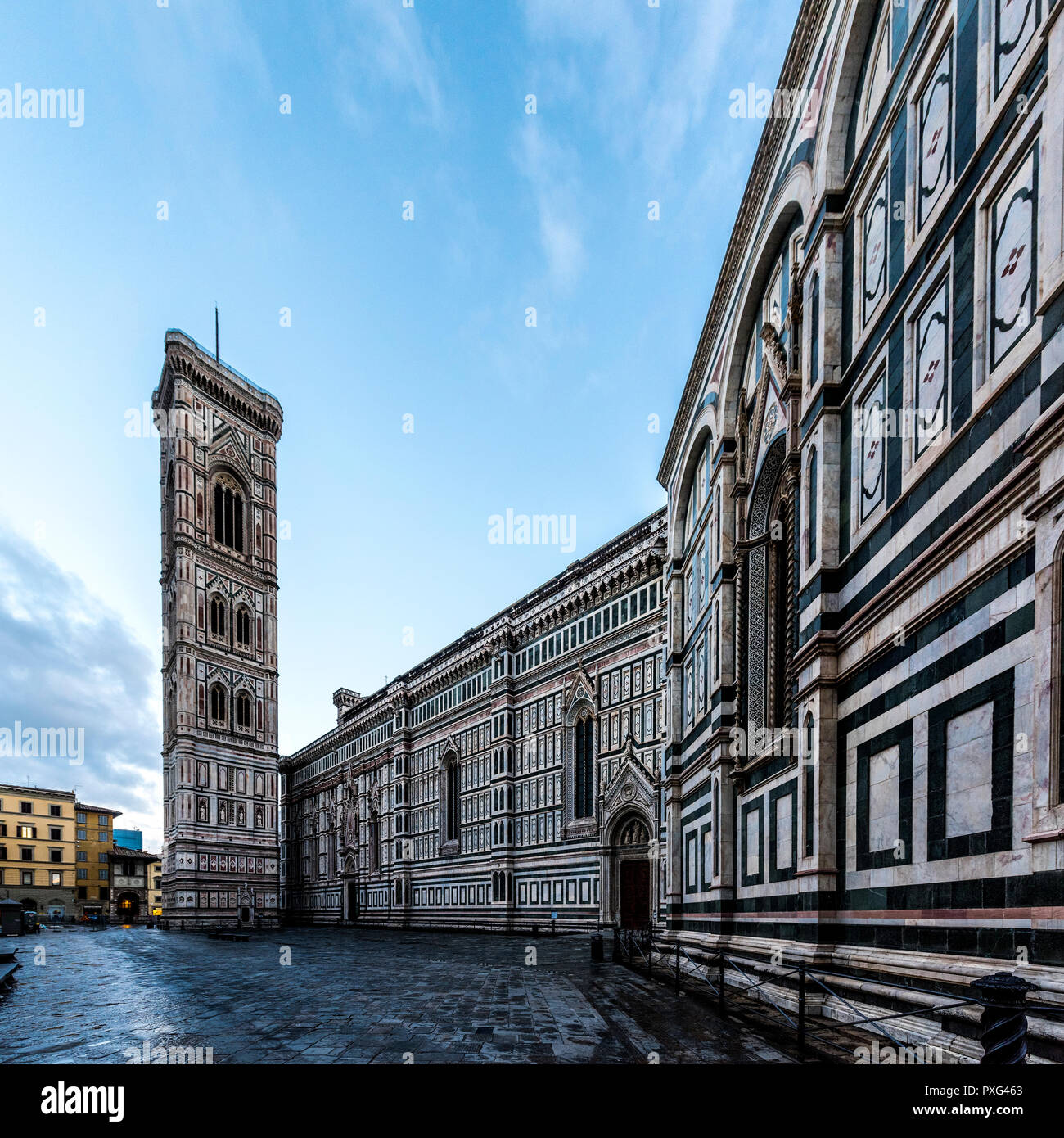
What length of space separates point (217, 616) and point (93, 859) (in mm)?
50910

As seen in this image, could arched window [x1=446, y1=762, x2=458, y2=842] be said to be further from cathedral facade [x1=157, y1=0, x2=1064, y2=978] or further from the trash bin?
cathedral facade [x1=157, y1=0, x2=1064, y2=978]

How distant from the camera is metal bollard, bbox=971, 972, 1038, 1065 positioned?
505 cm

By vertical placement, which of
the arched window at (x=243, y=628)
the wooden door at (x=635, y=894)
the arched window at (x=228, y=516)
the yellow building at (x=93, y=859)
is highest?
the arched window at (x=228, y=516)

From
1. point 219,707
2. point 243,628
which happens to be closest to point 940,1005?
point 219,707

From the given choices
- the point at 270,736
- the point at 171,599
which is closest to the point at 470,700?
the point at 270,736

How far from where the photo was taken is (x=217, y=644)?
225 feet

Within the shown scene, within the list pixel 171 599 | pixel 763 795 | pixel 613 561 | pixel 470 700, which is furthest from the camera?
pixel 171 599

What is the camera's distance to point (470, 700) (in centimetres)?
5556

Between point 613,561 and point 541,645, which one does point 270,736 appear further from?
point 613,561

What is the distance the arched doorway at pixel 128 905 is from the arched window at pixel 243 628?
4763 centimetres

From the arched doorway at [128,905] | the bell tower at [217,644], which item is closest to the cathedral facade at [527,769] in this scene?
the bell tower at [217,644]

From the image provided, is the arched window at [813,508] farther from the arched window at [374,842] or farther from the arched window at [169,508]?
the arched window at [169,508]

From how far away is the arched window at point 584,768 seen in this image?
4297cm
